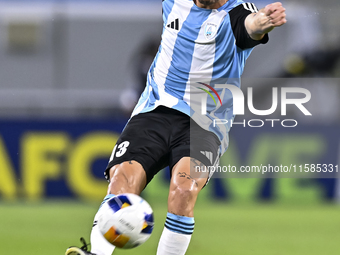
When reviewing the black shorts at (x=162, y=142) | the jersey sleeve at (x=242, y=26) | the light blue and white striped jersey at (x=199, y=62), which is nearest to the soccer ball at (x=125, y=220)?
the black shorts at (x=162, y=142)

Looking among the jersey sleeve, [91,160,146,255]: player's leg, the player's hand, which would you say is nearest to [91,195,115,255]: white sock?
[91,160,146,255]: player's leg

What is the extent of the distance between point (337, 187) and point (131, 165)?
5554 millimetres

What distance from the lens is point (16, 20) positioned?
11.2 m

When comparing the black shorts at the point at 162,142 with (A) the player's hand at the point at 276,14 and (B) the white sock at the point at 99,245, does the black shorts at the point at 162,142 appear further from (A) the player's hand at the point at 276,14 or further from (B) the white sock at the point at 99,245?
(A) the player's hand at the point at 276,14

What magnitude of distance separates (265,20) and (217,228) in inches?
149

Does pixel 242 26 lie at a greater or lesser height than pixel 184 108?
greater

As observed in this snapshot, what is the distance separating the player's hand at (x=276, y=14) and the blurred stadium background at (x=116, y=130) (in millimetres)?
2609

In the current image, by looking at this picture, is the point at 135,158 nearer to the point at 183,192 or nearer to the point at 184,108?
the point at 183,192

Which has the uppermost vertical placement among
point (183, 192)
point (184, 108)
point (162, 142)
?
point (184, 108)

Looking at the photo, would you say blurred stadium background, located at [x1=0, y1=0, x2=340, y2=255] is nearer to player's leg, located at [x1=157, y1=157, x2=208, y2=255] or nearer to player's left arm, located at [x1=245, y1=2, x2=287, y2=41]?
player's leg, located at [x1=157, y1=157, x2=208, y2=255]

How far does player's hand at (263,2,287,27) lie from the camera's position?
3594 millimetres

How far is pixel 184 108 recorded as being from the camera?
422 cm

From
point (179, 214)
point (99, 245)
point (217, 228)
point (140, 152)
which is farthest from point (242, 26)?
point (217, 228)

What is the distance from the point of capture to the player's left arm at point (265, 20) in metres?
3.60
